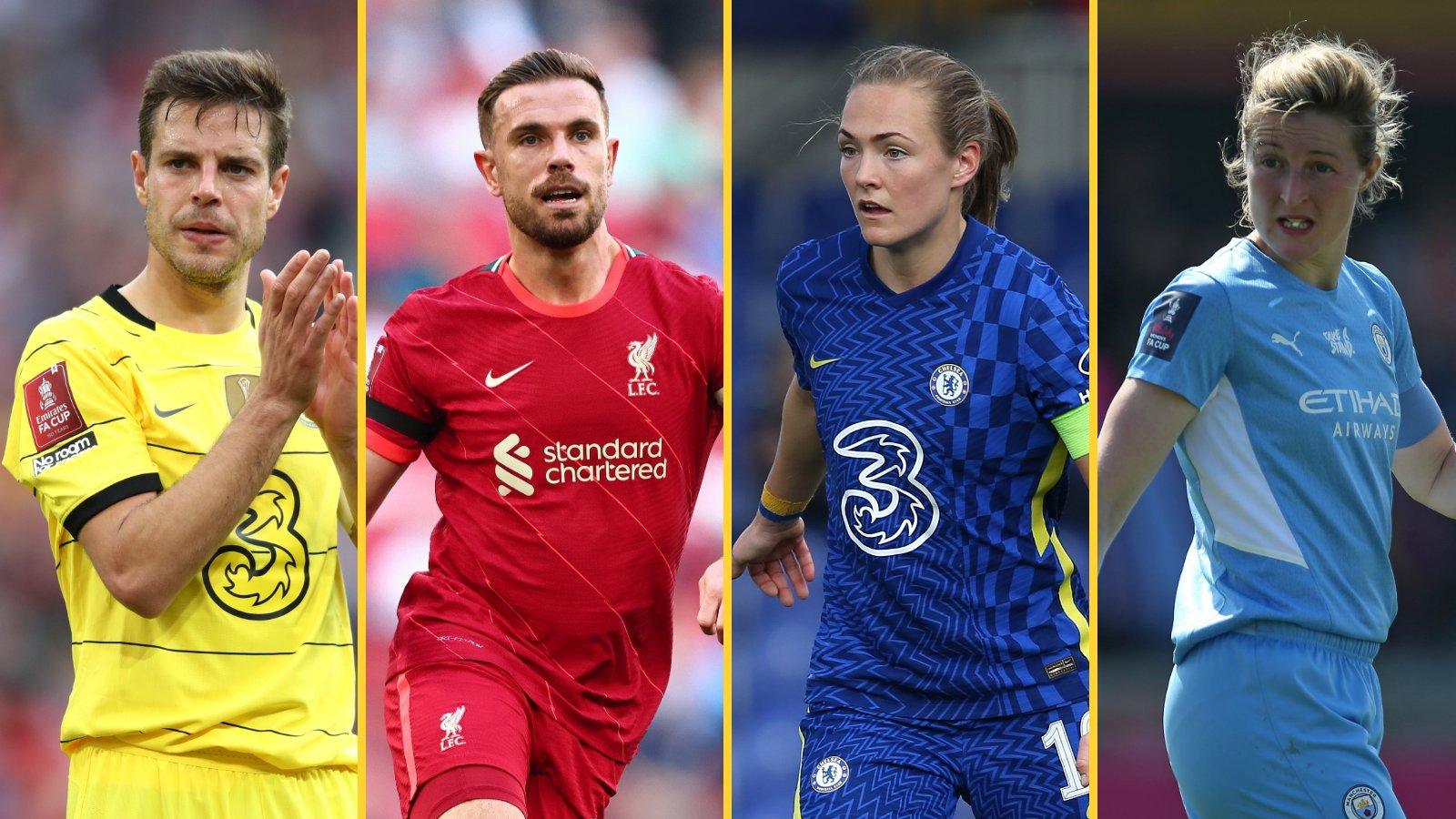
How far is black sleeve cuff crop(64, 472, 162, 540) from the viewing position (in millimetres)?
2439

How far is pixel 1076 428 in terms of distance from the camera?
230cm

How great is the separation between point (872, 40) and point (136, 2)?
7.15ft

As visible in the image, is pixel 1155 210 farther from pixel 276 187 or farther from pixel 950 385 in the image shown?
pixel 276 187

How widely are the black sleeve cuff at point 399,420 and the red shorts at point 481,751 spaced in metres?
0.35

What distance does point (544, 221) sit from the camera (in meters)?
2.32

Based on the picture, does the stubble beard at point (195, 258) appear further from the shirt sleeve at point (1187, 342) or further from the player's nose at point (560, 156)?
the shirt sleeve at point (1187, 342)

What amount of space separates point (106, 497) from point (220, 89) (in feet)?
2.21

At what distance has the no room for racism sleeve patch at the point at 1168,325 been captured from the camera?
2.42 meters

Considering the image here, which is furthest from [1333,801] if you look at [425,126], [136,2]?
[136,2]

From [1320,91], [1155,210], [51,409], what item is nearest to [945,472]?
[1155,210]

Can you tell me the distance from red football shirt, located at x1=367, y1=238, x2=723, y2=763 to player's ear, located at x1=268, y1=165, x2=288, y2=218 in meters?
0.38

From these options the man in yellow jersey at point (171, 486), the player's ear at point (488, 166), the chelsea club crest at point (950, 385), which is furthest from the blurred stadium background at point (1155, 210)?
the man in yellow jersey at point (171, 486)

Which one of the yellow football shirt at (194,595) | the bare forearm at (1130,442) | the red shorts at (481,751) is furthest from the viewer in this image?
the yellow football shirt at (194,595)

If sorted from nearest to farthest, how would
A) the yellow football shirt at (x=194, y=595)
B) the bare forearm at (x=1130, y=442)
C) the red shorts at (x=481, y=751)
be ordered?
the red shorts at (x=481, y=751) < the bare forearm at (x=1130, y=442) < the yellow football shirt at (x=194, y=595)
